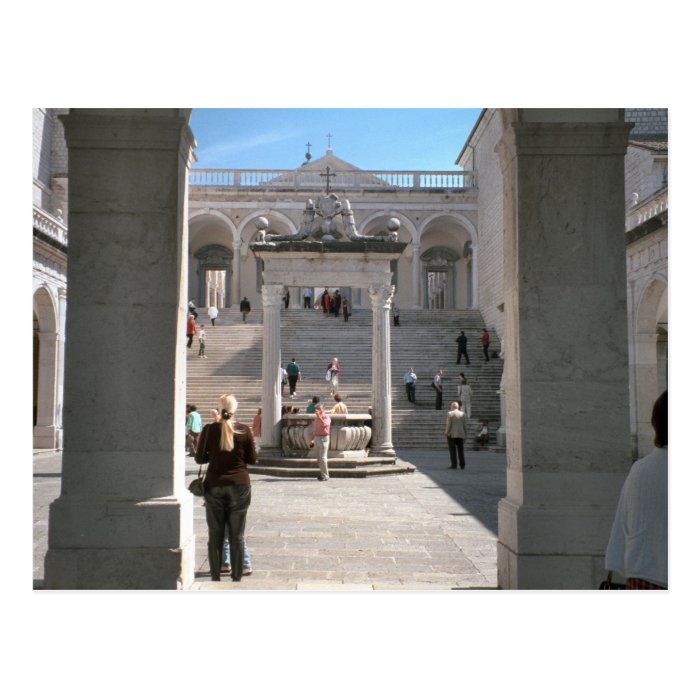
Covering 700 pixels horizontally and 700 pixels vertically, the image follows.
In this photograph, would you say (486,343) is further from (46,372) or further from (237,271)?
(237,271)

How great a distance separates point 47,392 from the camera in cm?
1883

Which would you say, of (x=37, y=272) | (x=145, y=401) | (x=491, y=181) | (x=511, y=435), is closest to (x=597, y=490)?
(x=511, y=435)

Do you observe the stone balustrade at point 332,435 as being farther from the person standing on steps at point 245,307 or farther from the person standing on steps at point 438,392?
the person standing on steps at point 245,307

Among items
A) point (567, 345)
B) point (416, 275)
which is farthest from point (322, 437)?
point (416, 275)

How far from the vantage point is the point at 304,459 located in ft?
44.5

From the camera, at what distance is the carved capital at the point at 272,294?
15.1 meters

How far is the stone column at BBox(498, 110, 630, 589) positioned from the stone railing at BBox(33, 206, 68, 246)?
14.7 metres

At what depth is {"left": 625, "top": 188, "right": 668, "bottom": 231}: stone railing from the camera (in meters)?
15.9

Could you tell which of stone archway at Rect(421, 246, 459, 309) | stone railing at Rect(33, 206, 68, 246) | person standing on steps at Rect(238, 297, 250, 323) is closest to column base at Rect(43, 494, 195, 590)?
stone railing at Rect(33, 206, 68, 246)

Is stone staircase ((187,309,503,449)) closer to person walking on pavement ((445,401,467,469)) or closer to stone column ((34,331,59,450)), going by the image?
stone column ((34,331,59,450))

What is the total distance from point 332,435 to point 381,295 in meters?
3.29

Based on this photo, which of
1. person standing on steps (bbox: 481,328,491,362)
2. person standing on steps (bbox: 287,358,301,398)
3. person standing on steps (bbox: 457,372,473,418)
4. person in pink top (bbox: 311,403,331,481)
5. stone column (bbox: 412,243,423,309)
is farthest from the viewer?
stone column (bbox: 412,243,423,309)

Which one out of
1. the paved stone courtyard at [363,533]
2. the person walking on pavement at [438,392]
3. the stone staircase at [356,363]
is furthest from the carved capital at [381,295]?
the person walking on pavement at [438,392]

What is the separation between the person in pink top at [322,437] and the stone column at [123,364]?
754 cm
